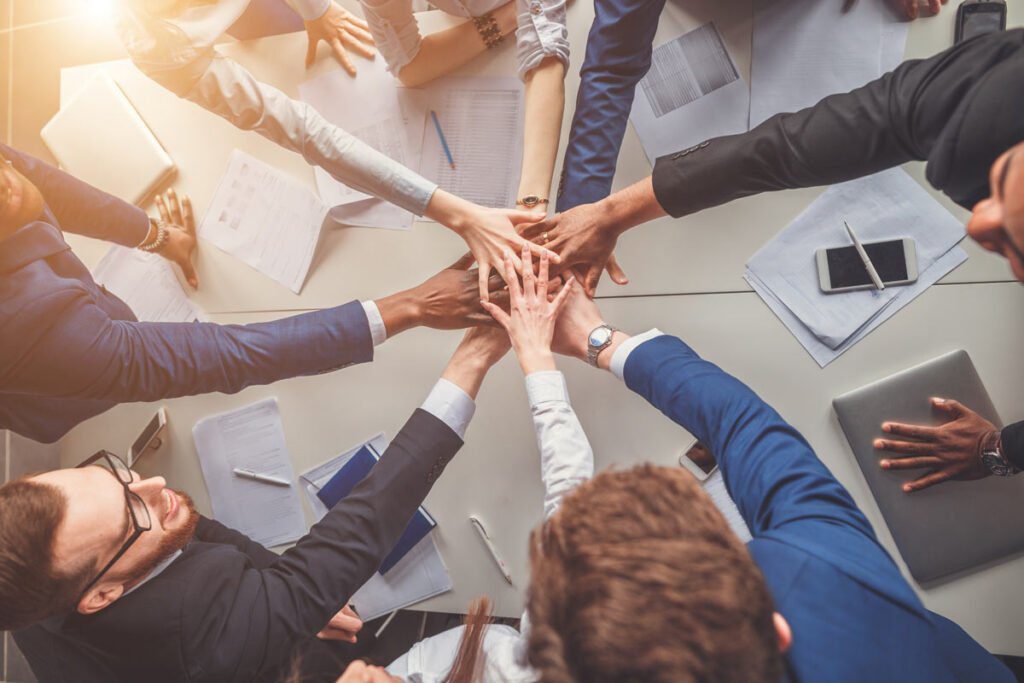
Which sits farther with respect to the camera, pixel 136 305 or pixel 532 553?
pixel 136 305

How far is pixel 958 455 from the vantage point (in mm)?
1105

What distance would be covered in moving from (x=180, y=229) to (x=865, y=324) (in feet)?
5.19

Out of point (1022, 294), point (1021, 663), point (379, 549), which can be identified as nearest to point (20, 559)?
point (379, 549)

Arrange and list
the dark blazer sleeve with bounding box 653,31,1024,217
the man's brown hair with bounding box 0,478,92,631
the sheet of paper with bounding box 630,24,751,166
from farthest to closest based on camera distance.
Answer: the sheet of paper with bounding box 630,24,751,166 < the man's brown hair with bounding box 0,478,92,631 < the dark blazer sleeve with bounding box 653,31,1024,217

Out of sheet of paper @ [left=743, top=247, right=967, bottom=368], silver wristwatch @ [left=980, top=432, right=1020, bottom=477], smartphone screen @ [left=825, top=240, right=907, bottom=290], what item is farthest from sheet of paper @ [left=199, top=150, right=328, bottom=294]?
silver wristwatch @ [left=980, top=432, right=1020, bottom=477]

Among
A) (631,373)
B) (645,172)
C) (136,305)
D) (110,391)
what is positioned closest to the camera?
(631,373)

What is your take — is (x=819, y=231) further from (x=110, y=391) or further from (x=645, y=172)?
(x=110, y=391)

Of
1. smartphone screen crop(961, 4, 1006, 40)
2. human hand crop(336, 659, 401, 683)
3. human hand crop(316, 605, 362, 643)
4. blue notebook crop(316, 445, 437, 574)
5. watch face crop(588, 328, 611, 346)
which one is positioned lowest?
human hand crop(316, 605, 362, 643)

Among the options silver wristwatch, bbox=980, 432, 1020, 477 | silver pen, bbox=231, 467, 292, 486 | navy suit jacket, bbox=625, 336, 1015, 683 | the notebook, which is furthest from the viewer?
the notebook

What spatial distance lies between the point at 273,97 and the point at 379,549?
3.16ft

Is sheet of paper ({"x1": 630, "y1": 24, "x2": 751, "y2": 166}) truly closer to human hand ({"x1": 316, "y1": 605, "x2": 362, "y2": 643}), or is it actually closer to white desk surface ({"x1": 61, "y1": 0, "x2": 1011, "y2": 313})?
white desk surface ({"x1": 61, "y1": 0, "x2": 1011, "y2": 313})

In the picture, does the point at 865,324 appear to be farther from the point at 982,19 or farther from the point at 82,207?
the point at 82,207

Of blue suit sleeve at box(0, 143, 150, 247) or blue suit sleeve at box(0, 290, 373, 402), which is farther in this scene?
blue suit sleeve at box(0, 143, 150, 247)

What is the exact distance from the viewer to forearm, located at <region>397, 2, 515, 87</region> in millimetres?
1373
